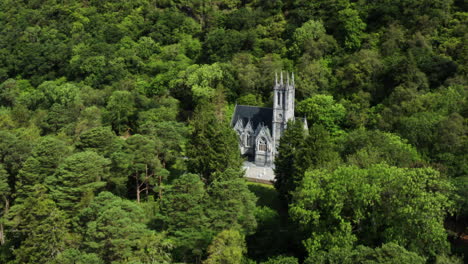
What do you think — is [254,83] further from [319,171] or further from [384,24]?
[319,171]

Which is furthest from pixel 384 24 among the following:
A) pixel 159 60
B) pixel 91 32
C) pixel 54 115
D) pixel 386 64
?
pixel 91 32

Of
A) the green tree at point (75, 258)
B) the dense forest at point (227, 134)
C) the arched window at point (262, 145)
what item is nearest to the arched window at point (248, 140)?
the arched window at point (262, 145)

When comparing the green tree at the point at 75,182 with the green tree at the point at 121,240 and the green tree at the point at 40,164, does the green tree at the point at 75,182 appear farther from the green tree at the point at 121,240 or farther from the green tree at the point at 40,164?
the green tree at the point at 121,240

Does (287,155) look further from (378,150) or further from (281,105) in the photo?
(281,105)

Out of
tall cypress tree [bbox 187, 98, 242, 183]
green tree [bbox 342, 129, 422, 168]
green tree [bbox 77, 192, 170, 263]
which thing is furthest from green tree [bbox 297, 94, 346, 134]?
green tree [bbox 77, 192, 170, 263]

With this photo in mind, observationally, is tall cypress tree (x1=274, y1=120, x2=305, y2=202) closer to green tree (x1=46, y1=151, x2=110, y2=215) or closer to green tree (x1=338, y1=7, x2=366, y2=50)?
green tree (x1=46, y1=151, x2=110, y2=215)
